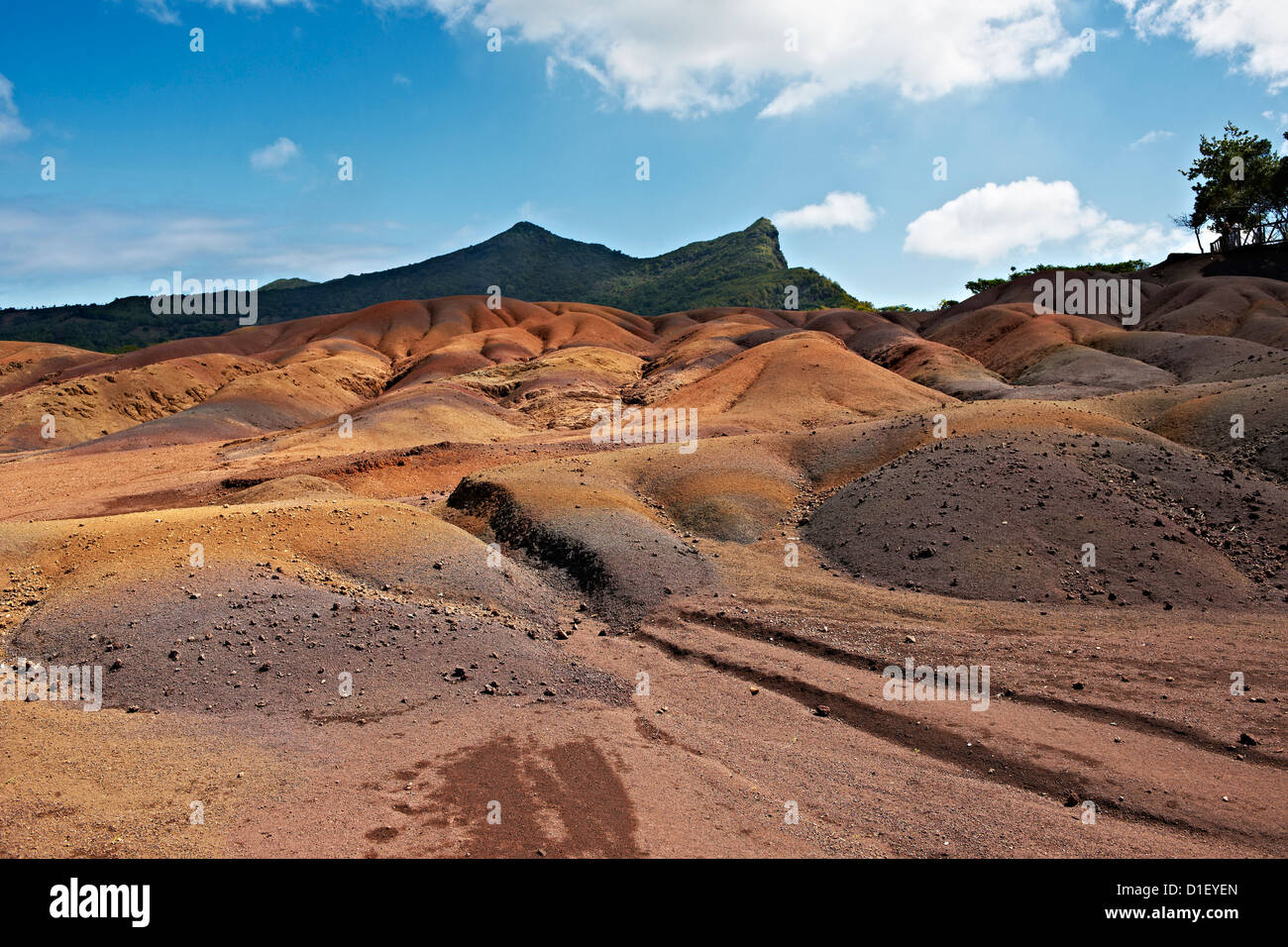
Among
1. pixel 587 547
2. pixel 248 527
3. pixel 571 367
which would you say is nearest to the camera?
pixel 248 527

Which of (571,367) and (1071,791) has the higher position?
(571,367)

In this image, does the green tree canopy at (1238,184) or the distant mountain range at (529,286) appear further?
the distant mountain range at (529,286)

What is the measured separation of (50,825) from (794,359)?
34.6 m

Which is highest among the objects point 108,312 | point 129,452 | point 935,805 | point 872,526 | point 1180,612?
point 108,312

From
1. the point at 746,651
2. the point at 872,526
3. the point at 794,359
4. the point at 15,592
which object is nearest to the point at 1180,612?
the point at 872,526

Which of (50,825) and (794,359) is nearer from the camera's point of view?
(50,825)

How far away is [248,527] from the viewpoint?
1302cm

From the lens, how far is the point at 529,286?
167 meters

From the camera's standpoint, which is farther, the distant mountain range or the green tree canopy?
the distant mountain range

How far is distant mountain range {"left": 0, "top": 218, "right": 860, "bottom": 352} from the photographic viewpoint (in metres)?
116

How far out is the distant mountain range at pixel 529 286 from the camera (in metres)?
116

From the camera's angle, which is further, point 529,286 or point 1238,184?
point 529,286

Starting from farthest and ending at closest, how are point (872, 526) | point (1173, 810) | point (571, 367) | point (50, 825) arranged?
point (571, 367) → point (872, 526) → point (1173, 810) → point (50, 825)

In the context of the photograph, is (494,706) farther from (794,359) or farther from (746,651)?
(794,359)
